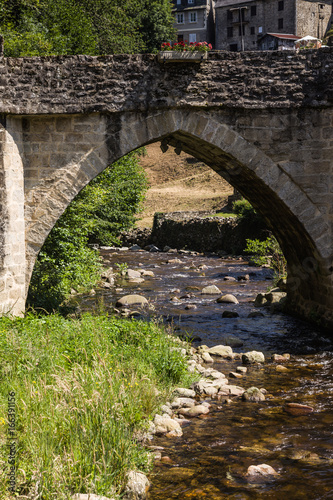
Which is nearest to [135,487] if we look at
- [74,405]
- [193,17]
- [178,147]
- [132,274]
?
[74,405]

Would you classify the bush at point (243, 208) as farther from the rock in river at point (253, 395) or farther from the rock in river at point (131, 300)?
the rock in river at point (253, 395)

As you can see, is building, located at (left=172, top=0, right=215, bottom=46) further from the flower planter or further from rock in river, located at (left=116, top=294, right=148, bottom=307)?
the flower planter

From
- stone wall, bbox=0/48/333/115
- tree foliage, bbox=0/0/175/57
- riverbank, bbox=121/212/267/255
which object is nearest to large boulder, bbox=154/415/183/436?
stone wall, bbox=0/48/333/115

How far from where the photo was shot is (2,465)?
3.71 metres

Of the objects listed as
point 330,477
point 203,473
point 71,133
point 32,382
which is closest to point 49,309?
point 71,133

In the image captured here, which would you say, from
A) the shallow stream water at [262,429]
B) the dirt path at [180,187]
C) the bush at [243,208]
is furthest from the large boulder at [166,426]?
the dirt path at [180,187]

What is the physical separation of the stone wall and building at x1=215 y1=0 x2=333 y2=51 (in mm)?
40246

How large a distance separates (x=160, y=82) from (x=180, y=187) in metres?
31.2

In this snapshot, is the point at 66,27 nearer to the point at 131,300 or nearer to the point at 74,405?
the point at 131,300

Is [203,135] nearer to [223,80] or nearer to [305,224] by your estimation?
[223,80]

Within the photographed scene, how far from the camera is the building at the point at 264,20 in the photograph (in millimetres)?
45969

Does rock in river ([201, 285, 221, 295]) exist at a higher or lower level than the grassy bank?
lower

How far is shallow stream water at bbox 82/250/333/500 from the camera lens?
4398 mm

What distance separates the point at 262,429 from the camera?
5.50 metres
